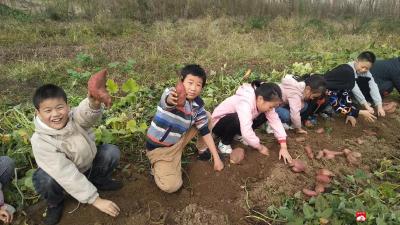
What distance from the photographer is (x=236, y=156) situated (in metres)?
3.00

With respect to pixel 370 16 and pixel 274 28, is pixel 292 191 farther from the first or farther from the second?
pixel 370 16

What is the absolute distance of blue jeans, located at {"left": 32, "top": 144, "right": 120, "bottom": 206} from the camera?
7.57ft

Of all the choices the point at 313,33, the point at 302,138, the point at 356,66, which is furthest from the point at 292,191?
the point at 313,33

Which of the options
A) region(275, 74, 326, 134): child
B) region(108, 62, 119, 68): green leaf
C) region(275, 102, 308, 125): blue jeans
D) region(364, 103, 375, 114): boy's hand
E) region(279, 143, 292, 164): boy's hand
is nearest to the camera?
region(279, 143, 292, 164): boy's hand

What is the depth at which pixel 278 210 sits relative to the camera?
258 cm

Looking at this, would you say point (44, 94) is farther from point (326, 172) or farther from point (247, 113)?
point (326, 172)

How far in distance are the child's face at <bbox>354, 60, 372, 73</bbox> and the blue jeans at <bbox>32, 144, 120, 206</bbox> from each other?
9.19ft

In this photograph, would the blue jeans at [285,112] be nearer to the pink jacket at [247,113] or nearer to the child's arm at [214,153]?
the pink jacket at [247,113]

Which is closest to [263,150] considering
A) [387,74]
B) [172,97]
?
[172,97]

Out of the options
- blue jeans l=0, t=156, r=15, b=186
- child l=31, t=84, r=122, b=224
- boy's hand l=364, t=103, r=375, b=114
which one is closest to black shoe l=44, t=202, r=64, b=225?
child l=31, t=84, r=122, b=224


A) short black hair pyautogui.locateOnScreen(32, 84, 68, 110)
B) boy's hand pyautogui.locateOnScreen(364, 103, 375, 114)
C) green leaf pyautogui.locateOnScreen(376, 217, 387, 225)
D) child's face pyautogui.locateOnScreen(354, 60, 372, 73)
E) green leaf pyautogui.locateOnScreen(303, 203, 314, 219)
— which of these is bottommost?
boy's hand pyautogui.locateOnScreen(364, 103, 375, 114)

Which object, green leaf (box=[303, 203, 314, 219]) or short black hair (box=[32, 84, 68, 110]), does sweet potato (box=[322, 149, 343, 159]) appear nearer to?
green leaf (box=[303, 203, 314, 219])

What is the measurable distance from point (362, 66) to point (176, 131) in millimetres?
2396

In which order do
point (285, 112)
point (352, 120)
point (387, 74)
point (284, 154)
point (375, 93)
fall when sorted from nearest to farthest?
point (284, 154), point (285, 112), point (352, 120), point (375, 93), point (387, 74)
